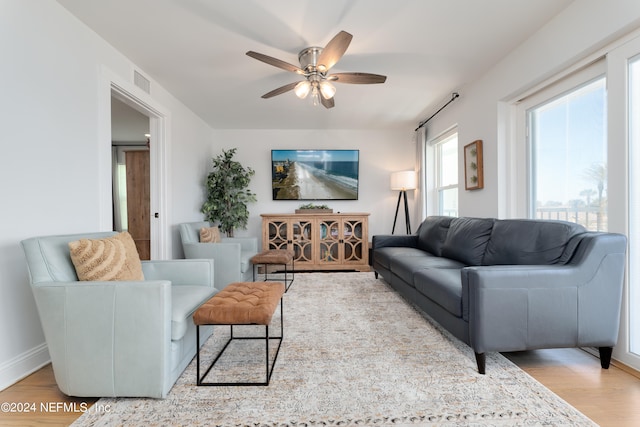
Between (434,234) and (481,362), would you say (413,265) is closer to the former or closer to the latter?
(434,234)

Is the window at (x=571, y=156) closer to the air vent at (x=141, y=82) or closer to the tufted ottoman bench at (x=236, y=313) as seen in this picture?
the tufted ottoman bench at (x=236, y=313)

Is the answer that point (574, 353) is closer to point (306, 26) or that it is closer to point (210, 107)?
point (306, 26)

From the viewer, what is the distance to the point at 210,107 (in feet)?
13.1

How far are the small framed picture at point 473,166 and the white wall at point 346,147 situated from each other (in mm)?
1821

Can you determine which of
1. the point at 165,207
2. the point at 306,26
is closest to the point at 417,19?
the point at 306,26

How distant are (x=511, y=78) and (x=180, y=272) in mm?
3260

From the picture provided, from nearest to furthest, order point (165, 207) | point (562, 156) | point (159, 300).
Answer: point (159, 300) < point (562, 156) < point (165, 207)

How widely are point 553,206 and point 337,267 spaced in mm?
2930

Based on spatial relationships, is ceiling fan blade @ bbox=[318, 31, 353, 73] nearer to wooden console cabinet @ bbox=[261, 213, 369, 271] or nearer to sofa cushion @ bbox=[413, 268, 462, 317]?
sofa cushion @ bbox=[413, 268, 462, 317]

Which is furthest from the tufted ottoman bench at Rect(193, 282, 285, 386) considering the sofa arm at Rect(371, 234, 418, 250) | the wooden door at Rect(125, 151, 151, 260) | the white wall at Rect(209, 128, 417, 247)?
the white wall at Rect(209, 128, 417, 247)

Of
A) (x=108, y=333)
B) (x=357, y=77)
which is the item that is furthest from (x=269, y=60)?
(x=108, y=333)

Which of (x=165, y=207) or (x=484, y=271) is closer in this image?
→ (x=484, y=271)

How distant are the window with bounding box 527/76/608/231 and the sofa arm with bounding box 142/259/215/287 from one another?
275 centimetres

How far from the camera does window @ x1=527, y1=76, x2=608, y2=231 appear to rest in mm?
1996
